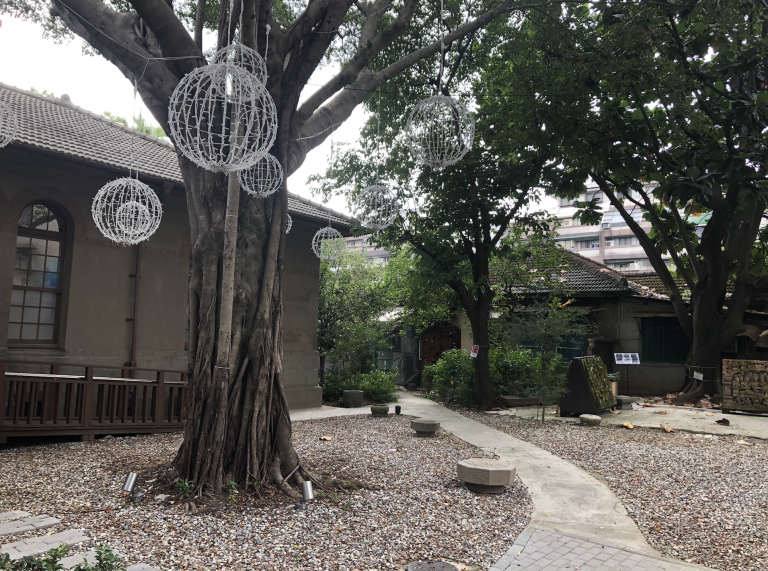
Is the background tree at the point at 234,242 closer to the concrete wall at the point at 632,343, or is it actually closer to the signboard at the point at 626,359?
the signboard at the point at 626,359

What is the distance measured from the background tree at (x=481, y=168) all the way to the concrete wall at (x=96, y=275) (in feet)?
14.3

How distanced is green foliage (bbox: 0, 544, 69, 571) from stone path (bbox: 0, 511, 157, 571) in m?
0.17

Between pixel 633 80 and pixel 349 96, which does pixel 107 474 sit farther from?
pixel 633 80

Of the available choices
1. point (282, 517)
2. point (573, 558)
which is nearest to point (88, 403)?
point (282, 517)

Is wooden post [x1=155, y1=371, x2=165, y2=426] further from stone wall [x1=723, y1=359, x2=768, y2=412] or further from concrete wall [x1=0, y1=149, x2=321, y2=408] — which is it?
stone wall [x1=723, y1=359, x2=768, y2=412]

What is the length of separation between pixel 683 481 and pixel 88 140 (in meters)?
11.2

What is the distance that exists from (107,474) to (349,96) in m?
5.22

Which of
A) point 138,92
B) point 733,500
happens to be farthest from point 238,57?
point 733,500

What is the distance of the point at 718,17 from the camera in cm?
838

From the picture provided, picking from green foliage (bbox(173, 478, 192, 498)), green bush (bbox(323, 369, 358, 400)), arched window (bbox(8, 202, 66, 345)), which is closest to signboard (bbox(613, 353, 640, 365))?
green bush (bbox(323, 369, 358, 400))

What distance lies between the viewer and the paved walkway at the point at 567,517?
423 centimetres

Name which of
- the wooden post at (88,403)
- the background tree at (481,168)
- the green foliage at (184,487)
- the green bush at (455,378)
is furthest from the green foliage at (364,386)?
the green foliage at (184,487)

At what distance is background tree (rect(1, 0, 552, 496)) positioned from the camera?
18.4 ft

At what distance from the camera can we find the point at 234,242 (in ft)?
18.6
